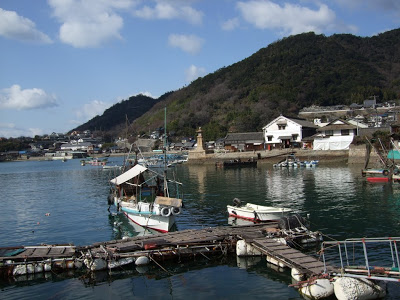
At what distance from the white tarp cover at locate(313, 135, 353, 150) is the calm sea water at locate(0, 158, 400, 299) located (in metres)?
23.3

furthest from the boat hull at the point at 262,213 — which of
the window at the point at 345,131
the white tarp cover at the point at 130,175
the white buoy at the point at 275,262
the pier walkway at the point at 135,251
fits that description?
the window at the point at 345,131

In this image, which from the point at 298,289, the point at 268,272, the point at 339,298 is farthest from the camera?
the point at 268,272

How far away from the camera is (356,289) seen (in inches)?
532

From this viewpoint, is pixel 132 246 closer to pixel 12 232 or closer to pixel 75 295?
pixel 75 295

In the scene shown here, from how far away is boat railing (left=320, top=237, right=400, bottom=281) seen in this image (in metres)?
13.9

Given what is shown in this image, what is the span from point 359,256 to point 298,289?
18.9 feet

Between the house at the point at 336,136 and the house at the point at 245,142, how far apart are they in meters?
16.5

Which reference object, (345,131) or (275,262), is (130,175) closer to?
(275,262)

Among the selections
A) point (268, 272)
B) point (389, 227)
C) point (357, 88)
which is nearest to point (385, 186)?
point (389, 227)

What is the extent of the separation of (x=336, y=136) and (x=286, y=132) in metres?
14.2

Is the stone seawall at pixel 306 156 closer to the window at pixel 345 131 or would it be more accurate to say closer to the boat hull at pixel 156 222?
the window at pixel 345 131

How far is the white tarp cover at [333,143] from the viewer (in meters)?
77.3

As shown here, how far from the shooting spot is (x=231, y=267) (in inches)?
743

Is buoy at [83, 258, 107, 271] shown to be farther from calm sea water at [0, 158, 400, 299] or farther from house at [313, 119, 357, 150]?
house at [313, 119, 357, 150]
